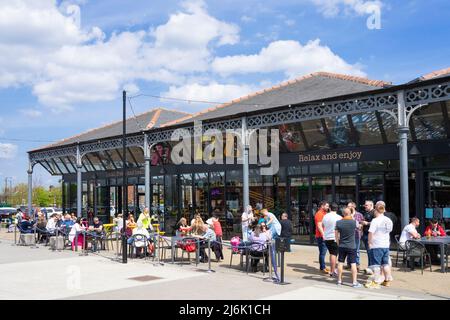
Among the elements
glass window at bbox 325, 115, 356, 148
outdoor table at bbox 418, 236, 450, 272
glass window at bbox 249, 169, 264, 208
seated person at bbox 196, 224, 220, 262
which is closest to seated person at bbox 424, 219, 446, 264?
outdoor table at bbox 418, 236, 450, 272

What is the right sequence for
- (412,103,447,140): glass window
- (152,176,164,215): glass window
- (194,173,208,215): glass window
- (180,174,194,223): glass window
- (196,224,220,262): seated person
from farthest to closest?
(152,176,164,215): glass window → (180,174,194,223): glass window → (194,173,208,215): glass window → (412,103,447,140): glass window → (196,224,220,262): seated person

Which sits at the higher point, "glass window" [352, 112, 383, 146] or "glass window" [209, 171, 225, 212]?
"glass window" [352, 112, 383, 146]

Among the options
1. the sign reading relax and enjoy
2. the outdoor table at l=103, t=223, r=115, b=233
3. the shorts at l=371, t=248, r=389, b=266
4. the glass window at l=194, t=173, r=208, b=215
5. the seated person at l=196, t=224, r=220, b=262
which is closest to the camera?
the shorts at l=371, t=248, r=389, b=266

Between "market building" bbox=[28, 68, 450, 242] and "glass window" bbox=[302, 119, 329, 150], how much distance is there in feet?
0.12

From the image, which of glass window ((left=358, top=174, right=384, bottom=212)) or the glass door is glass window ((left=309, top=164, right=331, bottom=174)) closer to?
the glass door

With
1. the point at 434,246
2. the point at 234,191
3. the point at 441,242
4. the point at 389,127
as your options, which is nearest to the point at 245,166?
the point at 234,191

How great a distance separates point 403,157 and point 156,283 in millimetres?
7029

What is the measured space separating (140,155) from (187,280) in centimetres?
1541

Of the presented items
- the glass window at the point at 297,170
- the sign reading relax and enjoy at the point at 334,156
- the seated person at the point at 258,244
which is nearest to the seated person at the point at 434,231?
the sign reading relax and enjoy at the point at 334,156

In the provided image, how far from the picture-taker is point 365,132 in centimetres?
1598

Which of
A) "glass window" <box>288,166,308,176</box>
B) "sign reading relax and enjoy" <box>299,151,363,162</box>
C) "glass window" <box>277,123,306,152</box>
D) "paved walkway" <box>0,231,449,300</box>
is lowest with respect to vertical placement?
"paved walkway" <box>0,231,449,300</box>

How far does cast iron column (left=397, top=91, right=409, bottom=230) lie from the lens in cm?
1256

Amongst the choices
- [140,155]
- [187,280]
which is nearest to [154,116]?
[140,155]

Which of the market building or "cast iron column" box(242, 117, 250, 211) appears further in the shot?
"cast iron column" box(242, 117, 250, 211)
